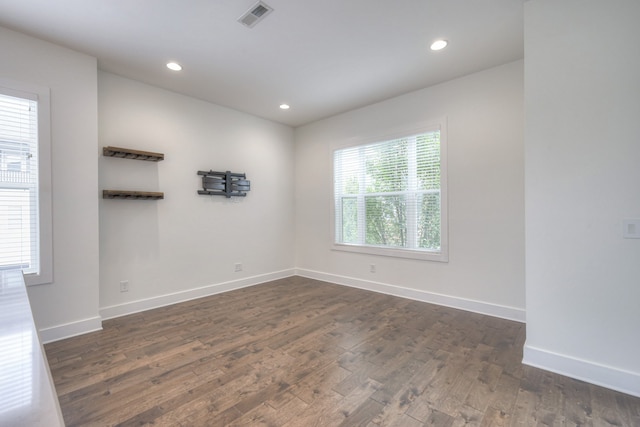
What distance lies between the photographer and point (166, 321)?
3.17 metres

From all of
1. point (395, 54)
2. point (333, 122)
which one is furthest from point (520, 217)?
point (333, 122)

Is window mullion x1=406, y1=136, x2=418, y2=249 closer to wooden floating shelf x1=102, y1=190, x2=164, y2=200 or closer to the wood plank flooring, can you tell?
the wood plank flooring

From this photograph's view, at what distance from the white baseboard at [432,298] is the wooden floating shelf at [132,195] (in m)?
2.82

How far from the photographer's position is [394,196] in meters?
4.10

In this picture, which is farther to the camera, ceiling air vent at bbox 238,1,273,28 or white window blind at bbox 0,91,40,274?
white window blind at bbox 0,91,40,274

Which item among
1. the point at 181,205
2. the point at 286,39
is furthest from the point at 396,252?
the point at 181,205

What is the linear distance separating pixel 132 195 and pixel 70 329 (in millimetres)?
1463

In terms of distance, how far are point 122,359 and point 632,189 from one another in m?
3.95

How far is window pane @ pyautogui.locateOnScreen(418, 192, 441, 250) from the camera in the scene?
12.1 feet

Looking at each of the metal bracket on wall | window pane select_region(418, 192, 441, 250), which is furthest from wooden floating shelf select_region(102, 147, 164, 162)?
window pane select_region(418, 192, 441, 250)

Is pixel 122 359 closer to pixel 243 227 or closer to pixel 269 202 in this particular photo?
pixel 243 227

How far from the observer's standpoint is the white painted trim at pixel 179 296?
129 inches

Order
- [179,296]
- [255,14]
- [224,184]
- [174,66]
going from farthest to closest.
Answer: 1. [224,184]
2. [179,296]
3. [174,66]
4. [255,14]

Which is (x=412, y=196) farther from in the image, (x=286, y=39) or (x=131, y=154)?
(x=131, y=154)
